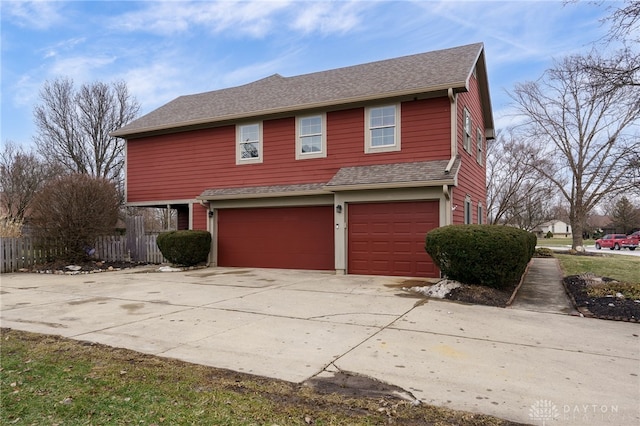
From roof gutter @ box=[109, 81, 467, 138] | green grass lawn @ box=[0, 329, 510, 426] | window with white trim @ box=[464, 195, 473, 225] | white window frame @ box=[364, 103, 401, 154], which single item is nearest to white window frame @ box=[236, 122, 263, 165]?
roof gutter @ box=[109, 81, 467, 138]

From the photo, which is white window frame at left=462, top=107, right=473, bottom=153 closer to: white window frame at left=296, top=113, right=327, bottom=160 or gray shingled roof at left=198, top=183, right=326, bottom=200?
white window frame at left=296, top=113, right=327, bottom=160

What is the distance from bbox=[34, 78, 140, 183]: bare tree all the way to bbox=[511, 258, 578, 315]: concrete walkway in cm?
2795

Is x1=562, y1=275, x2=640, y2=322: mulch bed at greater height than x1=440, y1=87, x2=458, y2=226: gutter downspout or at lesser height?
lesser

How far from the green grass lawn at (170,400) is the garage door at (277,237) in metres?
8.67

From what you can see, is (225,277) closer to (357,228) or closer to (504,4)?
(357,228)

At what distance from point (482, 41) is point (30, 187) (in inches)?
1209

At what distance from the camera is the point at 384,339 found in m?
5.10

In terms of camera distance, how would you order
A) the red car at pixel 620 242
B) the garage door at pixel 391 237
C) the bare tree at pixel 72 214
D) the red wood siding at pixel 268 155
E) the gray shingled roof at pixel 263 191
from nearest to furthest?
1. the garage door at pixel 391 237
2. the red wood siding at pixel 268 155
3. the gray shingled roof at pixel 263 191
4. the bare tree at pixel 72 214
5. the red car at pixel 620 242

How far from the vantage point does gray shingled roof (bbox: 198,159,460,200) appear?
10312 millimetres

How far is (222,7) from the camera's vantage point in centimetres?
1222

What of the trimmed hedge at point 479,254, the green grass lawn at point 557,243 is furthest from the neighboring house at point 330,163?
the green grass lawn at point 557,243

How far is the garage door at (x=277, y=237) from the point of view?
41.9 feet

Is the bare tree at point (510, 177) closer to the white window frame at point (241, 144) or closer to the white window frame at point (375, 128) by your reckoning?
the white window frame at point (375, 128)

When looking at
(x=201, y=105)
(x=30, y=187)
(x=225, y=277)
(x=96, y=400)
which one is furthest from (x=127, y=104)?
(x=96, y=400)
